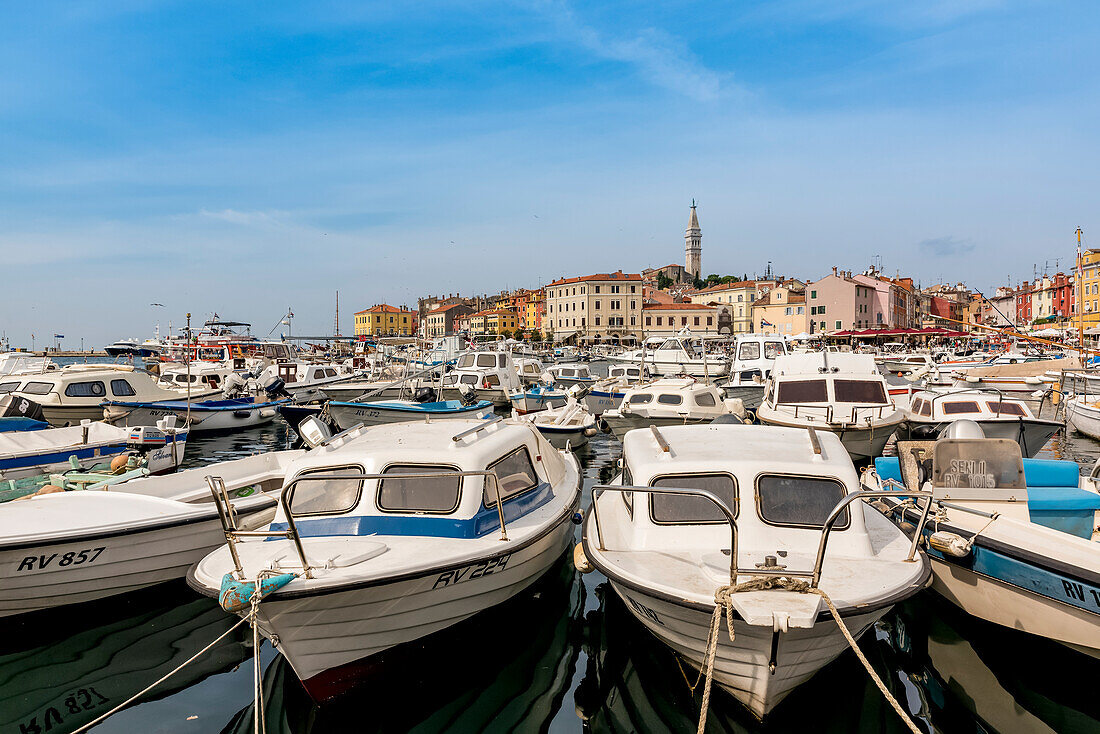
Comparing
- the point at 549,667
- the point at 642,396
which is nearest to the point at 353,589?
the point at 549,667

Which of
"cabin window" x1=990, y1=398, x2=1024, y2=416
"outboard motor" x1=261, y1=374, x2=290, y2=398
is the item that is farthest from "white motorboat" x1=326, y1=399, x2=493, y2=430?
"cabin window" x1=990, y1=398, x2=1024, y2=416

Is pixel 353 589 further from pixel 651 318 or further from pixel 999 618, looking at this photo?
pixel 651 318

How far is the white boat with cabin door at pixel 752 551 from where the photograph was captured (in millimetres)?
5242

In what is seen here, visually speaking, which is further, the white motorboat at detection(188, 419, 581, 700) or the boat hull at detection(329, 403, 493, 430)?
the boat hull at detection(329, 403, 493, 430)

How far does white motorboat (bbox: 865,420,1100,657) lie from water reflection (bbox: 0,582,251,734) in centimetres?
812

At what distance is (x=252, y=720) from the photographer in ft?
20.3

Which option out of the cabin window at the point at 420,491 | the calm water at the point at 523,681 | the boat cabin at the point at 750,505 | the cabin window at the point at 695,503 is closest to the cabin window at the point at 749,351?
the calm water at the point at 523,681

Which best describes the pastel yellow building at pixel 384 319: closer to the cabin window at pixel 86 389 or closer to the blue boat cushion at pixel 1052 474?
the cabin window at pixel 86 389

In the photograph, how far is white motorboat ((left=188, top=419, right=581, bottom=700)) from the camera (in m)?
5.70

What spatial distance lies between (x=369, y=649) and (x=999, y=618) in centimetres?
651

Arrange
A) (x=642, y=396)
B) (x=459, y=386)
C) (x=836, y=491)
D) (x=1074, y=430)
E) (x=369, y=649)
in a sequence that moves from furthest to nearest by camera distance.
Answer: (x=459, y=386)
(x=1074, y=430)
(x=642, y=396)
(x=836, y=491)
(x=369, y=649)

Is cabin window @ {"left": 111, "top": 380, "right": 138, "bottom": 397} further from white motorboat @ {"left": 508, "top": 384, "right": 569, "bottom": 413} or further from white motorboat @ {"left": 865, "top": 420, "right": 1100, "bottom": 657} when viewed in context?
white motorboat @ {"left": 865, "top": 420, "right": 1100, "bottom": 657}

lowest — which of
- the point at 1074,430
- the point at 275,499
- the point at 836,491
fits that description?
the point at 1074,430

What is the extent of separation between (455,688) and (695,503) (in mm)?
3072
